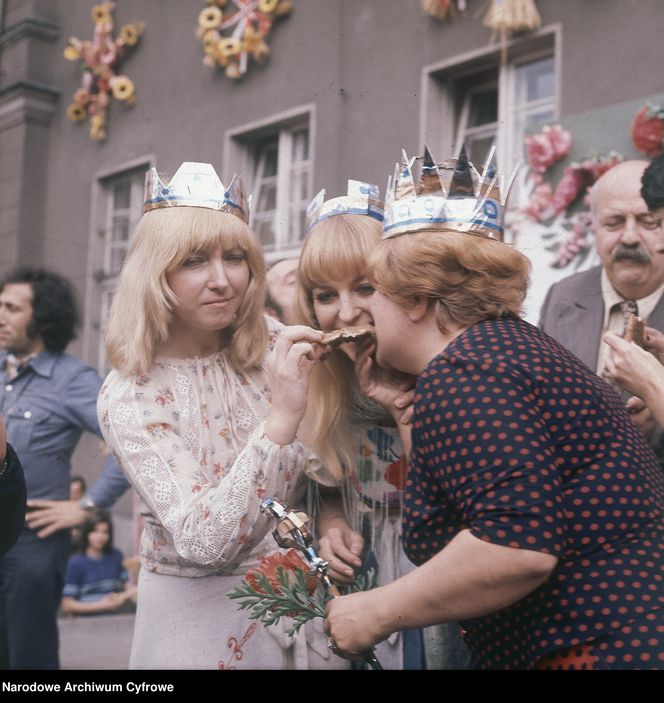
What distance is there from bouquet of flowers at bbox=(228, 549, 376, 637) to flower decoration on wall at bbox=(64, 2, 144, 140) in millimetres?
1408

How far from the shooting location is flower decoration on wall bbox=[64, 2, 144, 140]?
2.49 metres

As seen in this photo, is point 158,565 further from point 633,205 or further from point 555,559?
point 633,205

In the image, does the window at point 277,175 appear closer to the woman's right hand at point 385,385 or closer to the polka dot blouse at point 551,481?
the woman's right hand at point 385,385

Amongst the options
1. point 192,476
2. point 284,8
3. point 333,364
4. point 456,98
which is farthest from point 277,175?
point 192,476

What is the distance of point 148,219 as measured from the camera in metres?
1.76

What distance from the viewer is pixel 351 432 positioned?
172cm

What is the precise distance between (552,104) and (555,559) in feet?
4.18

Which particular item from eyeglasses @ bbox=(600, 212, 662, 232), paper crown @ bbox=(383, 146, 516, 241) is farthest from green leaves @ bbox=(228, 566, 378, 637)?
eyeglasses @ bbox=(600, 212, 662, 232)

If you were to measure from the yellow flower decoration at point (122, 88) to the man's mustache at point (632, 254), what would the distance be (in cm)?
137

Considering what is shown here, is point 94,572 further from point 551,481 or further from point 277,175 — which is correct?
point 551,481

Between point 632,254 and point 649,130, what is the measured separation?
0.86ft

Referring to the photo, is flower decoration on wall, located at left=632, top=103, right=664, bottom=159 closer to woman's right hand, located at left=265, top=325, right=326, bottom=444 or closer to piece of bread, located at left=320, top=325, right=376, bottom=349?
piece of bread, located at left=320, top=325, right=376, bottom=349
